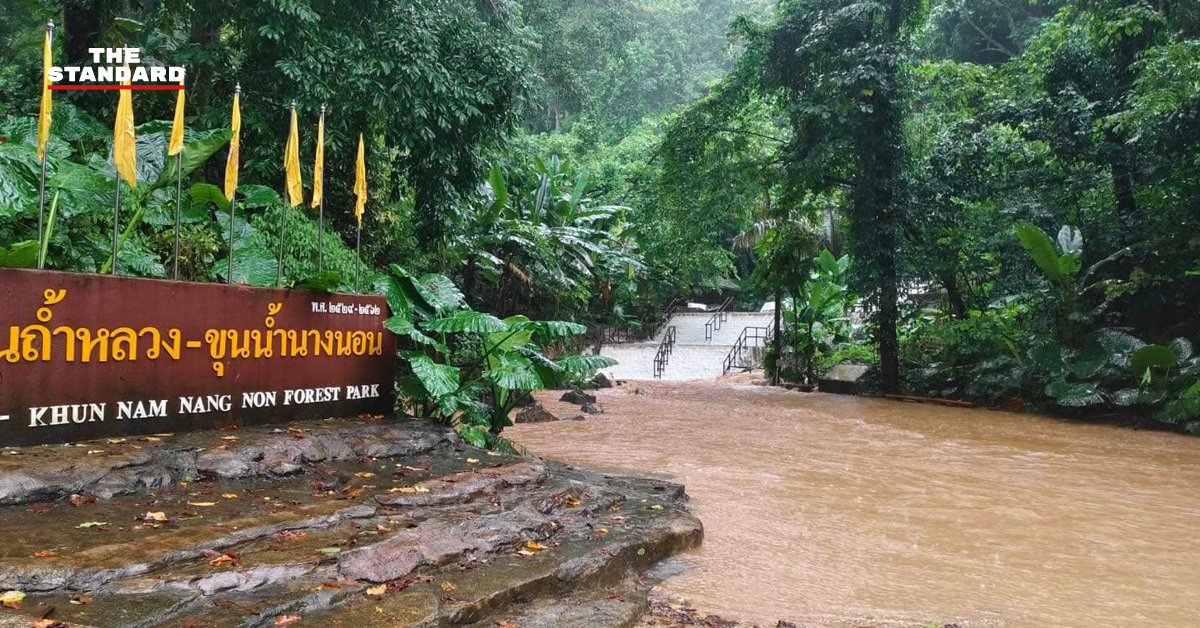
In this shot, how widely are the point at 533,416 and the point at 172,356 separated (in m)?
7.34

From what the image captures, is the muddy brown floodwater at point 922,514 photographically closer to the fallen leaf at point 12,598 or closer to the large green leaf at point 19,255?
the fallen leaf at point 12,598

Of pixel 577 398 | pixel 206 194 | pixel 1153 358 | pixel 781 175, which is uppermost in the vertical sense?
pixel 781 175

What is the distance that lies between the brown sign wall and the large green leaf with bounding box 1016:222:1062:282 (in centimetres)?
1169

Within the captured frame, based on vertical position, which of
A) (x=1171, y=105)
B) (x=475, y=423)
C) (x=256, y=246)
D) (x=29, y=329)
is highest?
(x=1171, y=105)

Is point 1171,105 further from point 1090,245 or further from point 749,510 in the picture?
point 749,510

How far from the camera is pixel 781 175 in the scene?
18953 mm

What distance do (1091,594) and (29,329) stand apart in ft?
21.9

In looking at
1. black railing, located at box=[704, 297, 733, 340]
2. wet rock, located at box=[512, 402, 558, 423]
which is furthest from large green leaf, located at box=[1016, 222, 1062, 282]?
black railing, located at box=[704, 297, 733, 340]

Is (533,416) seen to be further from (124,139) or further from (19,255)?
(19,255)

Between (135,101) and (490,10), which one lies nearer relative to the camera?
(135,101)

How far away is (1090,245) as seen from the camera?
1598 centimetres

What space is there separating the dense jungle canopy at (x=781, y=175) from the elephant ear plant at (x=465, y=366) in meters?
0.07

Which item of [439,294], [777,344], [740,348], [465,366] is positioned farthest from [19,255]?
[740,348]

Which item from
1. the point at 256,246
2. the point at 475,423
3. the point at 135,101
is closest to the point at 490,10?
the point at 135,101
